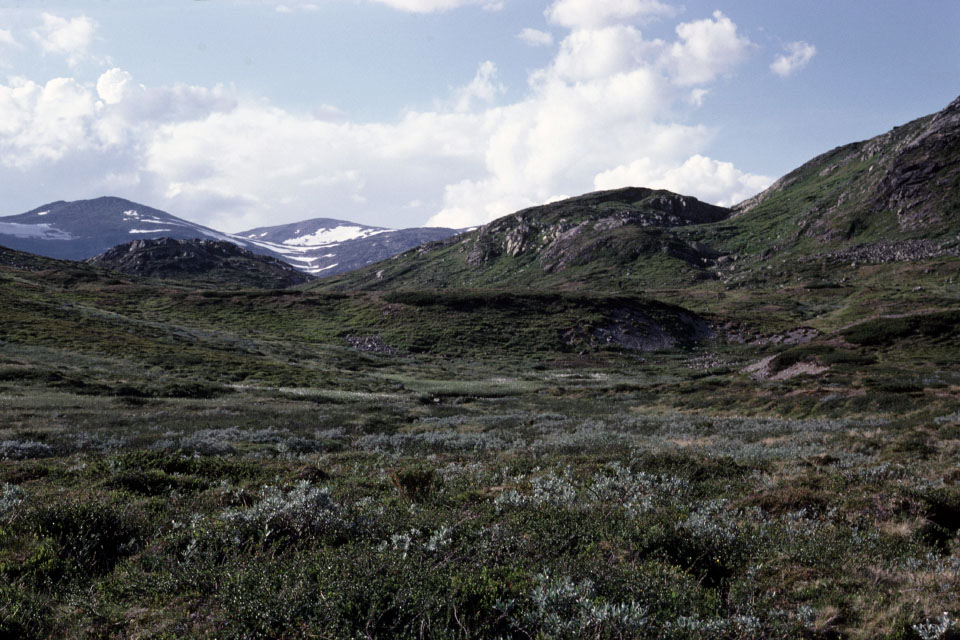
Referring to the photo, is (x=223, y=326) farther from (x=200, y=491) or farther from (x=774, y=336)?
(x=774, y=336)

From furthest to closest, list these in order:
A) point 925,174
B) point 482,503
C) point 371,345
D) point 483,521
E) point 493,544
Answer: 1. point 925,174
2. point 371,345
3. point 482,503
4. point 483,521
5. point 493,544

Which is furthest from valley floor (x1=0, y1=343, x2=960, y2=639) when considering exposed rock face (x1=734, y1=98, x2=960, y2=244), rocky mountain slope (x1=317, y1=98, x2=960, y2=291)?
exposed rock face (x1=734, y1=98, x2=960, y2=244)

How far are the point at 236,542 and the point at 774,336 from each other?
92214 mm

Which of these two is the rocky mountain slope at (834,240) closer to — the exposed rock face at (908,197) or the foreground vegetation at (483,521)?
the exposed rock face at (908,197)

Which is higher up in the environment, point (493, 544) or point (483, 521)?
point (493, 544)

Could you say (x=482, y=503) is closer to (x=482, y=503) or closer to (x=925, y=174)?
(x=482, y=503)

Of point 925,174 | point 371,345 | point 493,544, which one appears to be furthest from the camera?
point 925,174

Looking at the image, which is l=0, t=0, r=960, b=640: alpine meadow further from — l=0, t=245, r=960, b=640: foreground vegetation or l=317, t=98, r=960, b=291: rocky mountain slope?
l=317, t=98, r=960, b=291: rocky mountain slope

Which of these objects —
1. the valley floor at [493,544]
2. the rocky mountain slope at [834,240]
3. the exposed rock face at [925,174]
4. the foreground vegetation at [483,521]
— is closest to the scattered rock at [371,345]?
the foreground vegetation at [483,521]

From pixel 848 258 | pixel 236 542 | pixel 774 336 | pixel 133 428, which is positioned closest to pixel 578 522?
pixel 236 542

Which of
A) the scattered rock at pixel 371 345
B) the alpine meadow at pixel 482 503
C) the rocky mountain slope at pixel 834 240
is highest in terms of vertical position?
the rocky mountain slope at pixel 834 240

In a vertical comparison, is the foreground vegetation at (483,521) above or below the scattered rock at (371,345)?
above

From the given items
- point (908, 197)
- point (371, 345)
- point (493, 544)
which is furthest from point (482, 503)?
point (908, 197)

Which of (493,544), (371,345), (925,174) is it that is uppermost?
(925,174)
